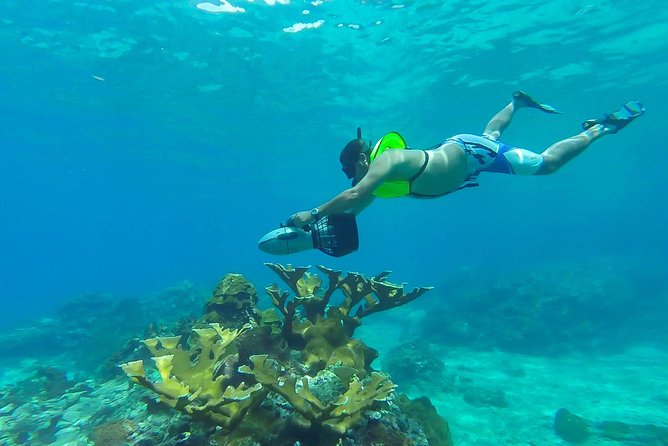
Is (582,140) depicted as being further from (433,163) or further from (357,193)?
(357,193)

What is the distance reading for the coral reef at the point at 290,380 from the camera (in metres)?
3.19

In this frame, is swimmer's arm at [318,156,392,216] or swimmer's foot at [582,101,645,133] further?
swimmer's foot at [582,101,645,133]

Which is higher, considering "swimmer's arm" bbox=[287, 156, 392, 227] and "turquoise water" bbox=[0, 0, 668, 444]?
"turquoise water" bbox=[0, 0, 668, 444]

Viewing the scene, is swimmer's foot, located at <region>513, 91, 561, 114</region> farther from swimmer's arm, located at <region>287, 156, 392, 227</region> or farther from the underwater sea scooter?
the underwater sea scooter

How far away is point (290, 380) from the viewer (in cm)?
320

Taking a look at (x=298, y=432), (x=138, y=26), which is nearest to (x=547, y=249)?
(x=138, y=26)

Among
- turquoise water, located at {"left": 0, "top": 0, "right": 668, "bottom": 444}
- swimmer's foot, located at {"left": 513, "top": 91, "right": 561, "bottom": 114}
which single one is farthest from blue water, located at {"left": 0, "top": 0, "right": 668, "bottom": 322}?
swimmer's foot, located at {"left": 513, "top": 91, "right": 561, "bottom": 114}

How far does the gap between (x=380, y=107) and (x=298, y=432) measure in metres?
28.0

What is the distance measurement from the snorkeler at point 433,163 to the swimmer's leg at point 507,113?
25 mm

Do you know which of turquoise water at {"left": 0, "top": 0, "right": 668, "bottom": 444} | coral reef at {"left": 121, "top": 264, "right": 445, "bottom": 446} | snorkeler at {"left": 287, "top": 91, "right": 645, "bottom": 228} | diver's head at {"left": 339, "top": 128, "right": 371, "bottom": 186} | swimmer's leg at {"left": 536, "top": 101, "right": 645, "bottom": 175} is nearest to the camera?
coral reef at {"left": 121, "top": 264, "right": 445, "bottom": 446}

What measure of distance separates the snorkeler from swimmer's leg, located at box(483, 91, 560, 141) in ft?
0.08

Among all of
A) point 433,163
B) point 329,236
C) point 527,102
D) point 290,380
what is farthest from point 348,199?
point 527,102

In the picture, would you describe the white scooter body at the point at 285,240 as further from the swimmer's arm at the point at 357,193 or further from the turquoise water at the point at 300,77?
the turquoise water at the point at 300,77

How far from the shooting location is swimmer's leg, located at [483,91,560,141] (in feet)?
23.0
